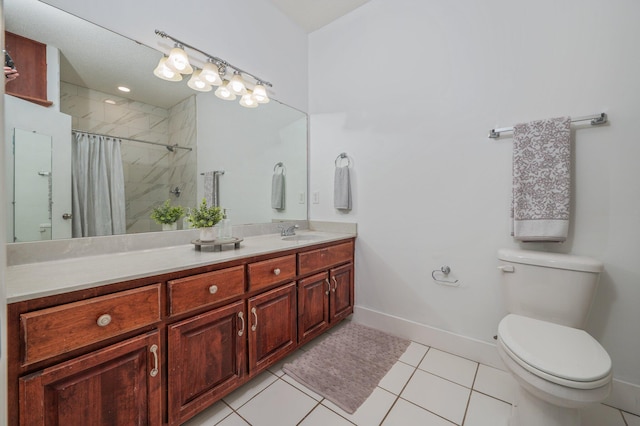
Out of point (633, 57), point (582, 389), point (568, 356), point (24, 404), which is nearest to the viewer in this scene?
point (24, 404)

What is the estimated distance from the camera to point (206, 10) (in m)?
1.76

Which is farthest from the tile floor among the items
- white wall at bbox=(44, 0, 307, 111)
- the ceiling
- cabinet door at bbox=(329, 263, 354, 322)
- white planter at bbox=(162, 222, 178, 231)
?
the ceiling

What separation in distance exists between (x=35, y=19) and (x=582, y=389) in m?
2.72

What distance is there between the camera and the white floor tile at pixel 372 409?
1.28 meters

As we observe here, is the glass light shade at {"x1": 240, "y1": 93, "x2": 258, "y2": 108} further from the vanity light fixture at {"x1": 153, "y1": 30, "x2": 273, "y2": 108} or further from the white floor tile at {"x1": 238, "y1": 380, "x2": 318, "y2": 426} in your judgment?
the white floor tile at {"x1": 238, "y1": 380, "x2": 318, "y2": 426}

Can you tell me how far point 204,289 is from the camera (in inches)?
47.3

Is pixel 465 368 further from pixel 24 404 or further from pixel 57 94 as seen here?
pixel 57 94

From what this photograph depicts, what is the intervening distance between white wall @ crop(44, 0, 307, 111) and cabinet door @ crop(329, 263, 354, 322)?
62.7 inches

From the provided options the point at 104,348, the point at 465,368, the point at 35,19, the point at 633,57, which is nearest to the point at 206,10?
the point at 35,19

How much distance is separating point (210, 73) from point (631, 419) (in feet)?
9.92

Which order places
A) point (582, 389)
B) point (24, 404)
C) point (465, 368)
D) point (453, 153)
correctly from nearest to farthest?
1. point (24, 404)
2. point (582, 389)
3. point (465, 368)
4. point (453, 153)

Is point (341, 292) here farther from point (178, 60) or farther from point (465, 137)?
point (178, 60)

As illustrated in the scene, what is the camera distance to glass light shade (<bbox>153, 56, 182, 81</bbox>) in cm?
154

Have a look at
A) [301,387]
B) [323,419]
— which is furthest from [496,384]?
[301,387]
